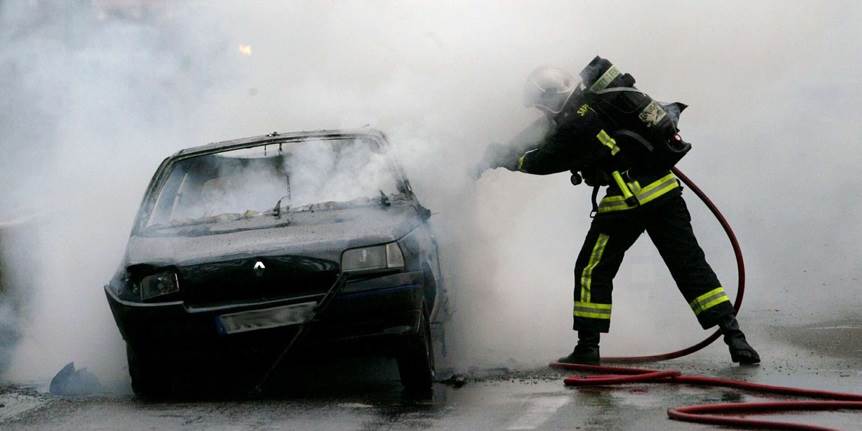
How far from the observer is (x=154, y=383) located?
6785 mm

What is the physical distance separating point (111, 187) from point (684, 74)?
200 inches

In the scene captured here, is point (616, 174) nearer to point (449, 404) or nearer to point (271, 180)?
point (271, 180)

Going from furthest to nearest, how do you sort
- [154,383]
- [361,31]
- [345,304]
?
[361,31]
[154,383]
[345,304]

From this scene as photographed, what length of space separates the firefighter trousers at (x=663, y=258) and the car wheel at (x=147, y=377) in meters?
2.37

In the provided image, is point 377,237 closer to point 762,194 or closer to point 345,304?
point 345,304

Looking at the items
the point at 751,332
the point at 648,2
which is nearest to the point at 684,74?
the point at 648,2

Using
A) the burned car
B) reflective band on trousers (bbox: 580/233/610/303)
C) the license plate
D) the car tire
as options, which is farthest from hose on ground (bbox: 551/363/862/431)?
the license plate

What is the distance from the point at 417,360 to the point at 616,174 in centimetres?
185

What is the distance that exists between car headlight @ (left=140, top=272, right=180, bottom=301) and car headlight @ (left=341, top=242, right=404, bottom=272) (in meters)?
0.79

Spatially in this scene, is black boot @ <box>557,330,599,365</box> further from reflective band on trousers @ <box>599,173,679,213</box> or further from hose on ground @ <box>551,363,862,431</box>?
reflective band on trousers @ <box>599,173,679,213</box>

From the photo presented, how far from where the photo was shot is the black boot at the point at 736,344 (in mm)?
Answer: 7538

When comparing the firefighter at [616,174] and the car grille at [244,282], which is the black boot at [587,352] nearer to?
the firefighter at [616,174]

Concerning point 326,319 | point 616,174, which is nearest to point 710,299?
point 616,174

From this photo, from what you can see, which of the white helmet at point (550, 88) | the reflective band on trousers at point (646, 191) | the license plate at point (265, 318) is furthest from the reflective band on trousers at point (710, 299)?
the license plate at point (265, 318)
